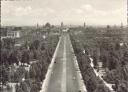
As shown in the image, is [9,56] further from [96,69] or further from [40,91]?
[40,91]

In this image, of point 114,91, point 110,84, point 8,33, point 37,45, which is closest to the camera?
point 114,91

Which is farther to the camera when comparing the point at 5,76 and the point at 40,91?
the point at 5,76

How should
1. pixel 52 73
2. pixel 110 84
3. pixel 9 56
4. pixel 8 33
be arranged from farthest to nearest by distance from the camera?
pixel 8 33, pixel 9 56, pixel 52 73, pixel 110 84

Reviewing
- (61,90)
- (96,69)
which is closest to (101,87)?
(61,90)

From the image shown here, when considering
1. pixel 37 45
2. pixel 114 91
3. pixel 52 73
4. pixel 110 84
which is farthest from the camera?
pixel 37 45

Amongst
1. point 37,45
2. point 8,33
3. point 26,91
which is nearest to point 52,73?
point 26,91

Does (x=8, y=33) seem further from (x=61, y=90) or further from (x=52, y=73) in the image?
(x=61, y=90)

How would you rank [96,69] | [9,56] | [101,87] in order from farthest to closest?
[9,56]
[96,69]
[101,87]

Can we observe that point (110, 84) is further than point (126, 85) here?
Yes
